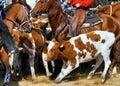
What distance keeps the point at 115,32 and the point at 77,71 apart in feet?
5.22

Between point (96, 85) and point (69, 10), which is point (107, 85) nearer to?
point (96, 85)

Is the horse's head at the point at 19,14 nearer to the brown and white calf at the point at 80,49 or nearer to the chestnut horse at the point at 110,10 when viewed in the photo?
the brown and white calf at the point at 80,49

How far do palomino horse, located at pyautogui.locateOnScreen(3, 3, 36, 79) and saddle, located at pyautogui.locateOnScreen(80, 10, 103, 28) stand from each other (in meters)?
1.53

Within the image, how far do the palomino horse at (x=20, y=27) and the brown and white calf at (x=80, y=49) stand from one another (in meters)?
0.73

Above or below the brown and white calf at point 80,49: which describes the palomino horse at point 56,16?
above

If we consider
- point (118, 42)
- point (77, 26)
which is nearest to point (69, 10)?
point (77, 26)

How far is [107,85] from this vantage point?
31.8ft

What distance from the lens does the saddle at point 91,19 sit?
1066 centimetres

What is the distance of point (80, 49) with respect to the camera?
9836mm

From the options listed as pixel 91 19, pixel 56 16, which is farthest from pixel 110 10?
pixel 56 16

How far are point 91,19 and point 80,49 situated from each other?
4.22ft

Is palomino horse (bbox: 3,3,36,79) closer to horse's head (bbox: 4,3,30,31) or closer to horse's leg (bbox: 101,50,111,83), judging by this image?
horse's head (bbox: 4,3,30,31)

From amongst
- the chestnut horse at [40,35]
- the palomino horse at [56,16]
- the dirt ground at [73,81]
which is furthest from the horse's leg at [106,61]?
the chestnut horse at [40,35]

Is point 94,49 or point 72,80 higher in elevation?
point 94,49
